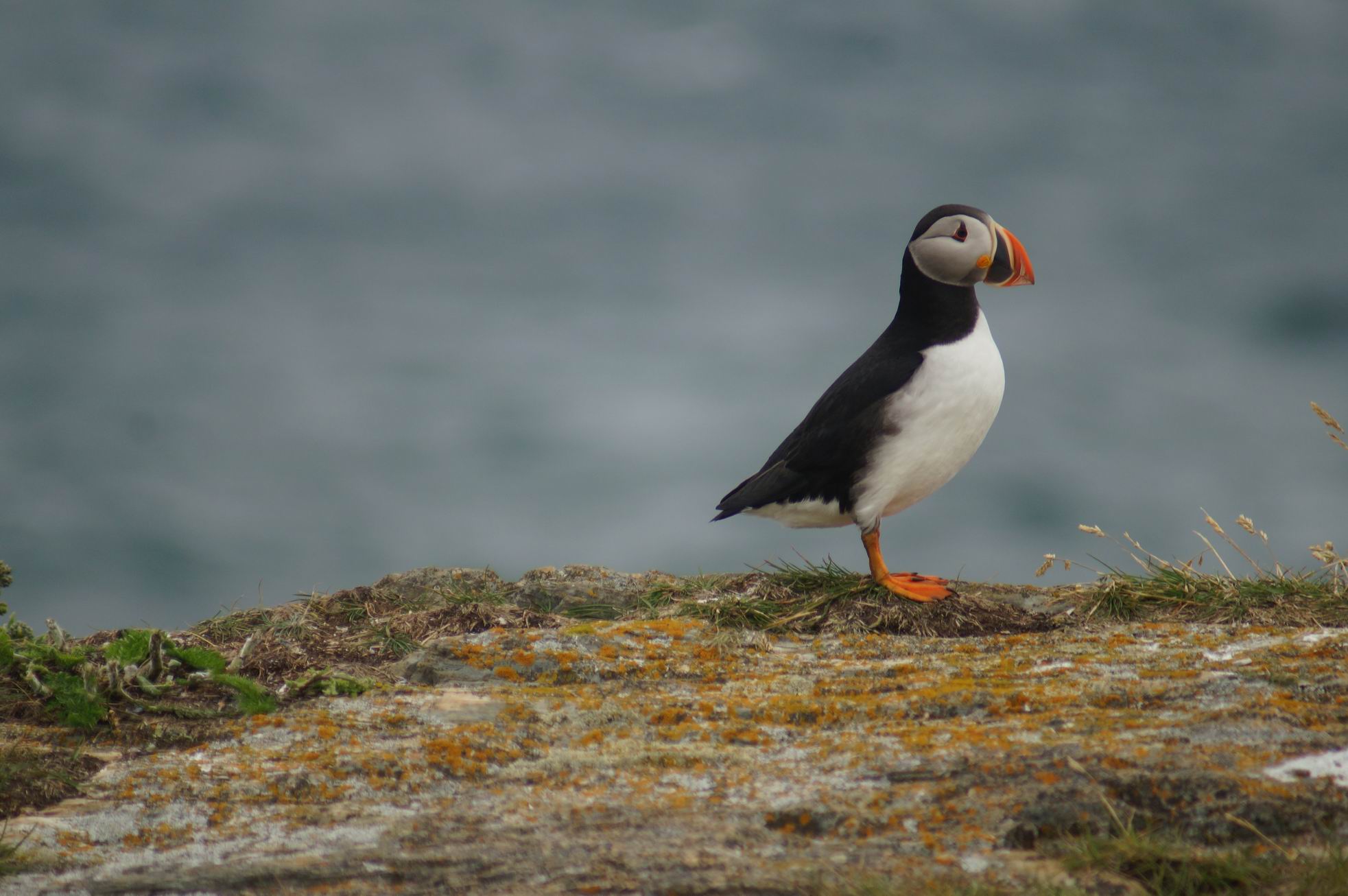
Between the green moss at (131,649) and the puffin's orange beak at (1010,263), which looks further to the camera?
the puffin's orange beak at (1010,263)

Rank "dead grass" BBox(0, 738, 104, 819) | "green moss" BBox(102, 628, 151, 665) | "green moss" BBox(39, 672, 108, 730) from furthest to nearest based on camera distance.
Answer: "green moss" BBox(102, 628, 151, 665) → "green moss" BBox(39, 672, 108, 730) → "dead grass" BBox(0, 738, 104, 819)

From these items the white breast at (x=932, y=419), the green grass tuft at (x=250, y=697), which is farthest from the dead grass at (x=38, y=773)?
the white breast at (x=932, y=419)

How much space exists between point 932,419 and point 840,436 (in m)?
0.58

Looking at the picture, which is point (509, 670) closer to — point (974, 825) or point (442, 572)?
point (974, 825)

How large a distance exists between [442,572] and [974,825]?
19.2ft

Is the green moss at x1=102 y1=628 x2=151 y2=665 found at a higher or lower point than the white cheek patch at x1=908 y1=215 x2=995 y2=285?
lower

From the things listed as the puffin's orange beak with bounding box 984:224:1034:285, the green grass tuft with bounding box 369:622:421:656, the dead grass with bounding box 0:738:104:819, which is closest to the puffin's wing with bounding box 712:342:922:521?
the puffin's orange beak with bounding box 984:224:1034:285

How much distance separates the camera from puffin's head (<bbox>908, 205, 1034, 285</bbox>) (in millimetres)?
7309

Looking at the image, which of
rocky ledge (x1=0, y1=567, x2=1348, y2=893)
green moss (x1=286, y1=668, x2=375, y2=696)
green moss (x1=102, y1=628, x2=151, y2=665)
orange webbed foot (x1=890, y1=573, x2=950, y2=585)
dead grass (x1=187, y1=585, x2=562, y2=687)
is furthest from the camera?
orange webbed foot (x1=890, y1=573, x2=950, y2=585)

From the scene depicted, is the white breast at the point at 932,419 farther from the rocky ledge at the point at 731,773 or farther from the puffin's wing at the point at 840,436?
the rocky ledge at the point at 731,773

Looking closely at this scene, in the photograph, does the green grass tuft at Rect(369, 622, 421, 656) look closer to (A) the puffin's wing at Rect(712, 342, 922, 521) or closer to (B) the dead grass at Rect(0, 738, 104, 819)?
(B) the dead grass at Rect(0, 738, 104, 819)

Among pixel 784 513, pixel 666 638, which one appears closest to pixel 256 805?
pixel 666 638

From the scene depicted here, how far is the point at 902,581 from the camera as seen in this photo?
273 inches

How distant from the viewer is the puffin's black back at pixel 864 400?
7.16 meters
